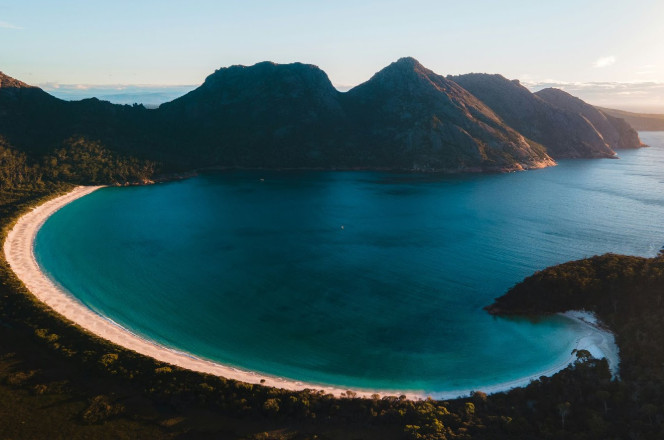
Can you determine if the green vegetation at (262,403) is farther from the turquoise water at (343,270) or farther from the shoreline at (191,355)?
the turquoise water at (343,270)

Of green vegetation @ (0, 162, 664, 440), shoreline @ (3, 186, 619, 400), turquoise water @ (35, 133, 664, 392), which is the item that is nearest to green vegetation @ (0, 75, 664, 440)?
green vegetation @ (0, 162, 664, 440)

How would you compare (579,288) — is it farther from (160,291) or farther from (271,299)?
(160,291)

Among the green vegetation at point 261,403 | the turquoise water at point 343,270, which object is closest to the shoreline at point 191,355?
the turquoise water at point 343,270

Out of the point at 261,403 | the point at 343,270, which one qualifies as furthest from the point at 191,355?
the point at 343,270

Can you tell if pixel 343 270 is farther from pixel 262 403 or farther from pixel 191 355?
pixel 262 403

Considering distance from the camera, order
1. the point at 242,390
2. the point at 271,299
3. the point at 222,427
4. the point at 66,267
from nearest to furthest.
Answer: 1. the point at 222,427
2. the point at 242,390
3. the point at 271,299
4. the point at 66,267

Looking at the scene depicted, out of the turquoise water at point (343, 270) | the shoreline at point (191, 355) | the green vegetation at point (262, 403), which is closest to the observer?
the green vegetation at point (262, 403)

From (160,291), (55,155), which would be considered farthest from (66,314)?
(55,155)
